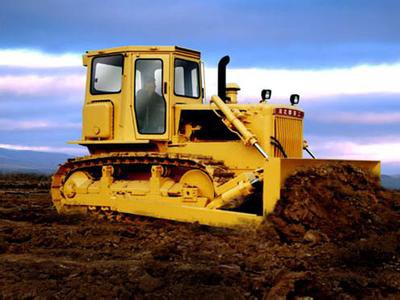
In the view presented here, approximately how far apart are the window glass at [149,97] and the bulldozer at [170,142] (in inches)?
0.8

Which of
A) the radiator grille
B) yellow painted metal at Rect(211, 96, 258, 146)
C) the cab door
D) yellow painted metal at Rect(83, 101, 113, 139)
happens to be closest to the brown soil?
yellow painted metal at Rect(211, 96, 258, 146)

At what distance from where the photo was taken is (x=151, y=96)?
1191cm

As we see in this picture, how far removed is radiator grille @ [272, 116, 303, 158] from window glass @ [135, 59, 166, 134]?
2.24 metres

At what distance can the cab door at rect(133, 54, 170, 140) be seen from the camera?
38.7ft

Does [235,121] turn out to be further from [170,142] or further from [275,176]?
[275,176]

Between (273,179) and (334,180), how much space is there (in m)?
0.97

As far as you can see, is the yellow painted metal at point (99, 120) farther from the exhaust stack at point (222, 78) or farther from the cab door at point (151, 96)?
the exhaust stack at point (222, 78)

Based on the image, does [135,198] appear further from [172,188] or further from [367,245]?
[367,245]

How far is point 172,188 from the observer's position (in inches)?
443

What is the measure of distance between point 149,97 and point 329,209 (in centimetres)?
Result: 453

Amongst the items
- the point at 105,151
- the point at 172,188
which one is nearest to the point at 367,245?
the point at 172,188

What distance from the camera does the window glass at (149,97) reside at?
11.8 m

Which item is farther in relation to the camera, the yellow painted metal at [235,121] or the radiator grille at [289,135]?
the radiator grille at [289,135]

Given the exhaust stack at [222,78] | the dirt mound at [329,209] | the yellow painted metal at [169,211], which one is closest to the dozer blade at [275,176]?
the dirt mound at [329,209]
